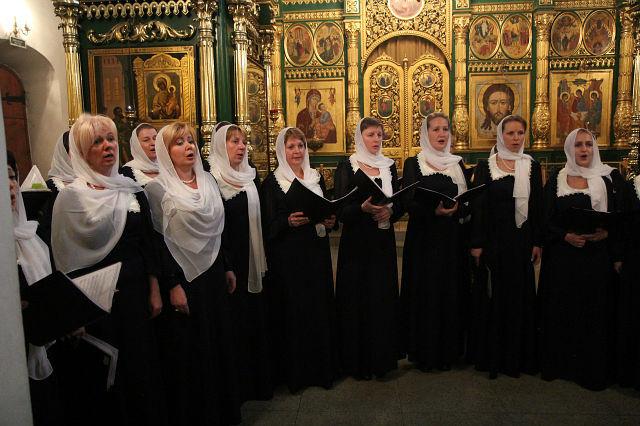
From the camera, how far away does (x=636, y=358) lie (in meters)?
3.14

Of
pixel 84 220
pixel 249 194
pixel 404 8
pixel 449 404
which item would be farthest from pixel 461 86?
pixel 84 220

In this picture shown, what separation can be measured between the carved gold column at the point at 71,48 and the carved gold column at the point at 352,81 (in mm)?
5415

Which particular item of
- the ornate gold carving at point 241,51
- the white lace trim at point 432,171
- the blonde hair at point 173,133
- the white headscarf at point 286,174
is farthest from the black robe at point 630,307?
the ornate gold carving at point 241,51

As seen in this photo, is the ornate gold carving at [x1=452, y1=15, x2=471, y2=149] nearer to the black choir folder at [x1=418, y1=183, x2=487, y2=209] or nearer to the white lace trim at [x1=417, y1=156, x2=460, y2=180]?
the white lace trim at [x1=417, y1=156, x2=460, y2=180]

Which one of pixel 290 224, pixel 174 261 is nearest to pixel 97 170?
pixel 174 261

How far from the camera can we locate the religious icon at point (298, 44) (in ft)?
34.2

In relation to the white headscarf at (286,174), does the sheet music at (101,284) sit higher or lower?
lower

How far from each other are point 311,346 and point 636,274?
2165mm

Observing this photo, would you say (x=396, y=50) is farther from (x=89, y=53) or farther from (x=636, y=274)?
(x=636, y=274)

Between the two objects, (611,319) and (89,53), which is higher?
(89,53)

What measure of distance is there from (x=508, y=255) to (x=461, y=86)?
24.9 feet

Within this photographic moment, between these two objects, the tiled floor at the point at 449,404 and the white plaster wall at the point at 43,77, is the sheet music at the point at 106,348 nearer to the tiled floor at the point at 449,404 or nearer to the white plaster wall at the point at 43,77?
the tiled floor at the point at 449,404

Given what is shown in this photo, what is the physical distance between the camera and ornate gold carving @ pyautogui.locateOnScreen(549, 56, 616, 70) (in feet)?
32.6

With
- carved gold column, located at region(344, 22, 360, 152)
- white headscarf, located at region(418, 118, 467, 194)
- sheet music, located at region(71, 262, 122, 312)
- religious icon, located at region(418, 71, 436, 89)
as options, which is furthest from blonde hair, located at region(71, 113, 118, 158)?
religious icon, located at region(418, 71, 436, 89)
